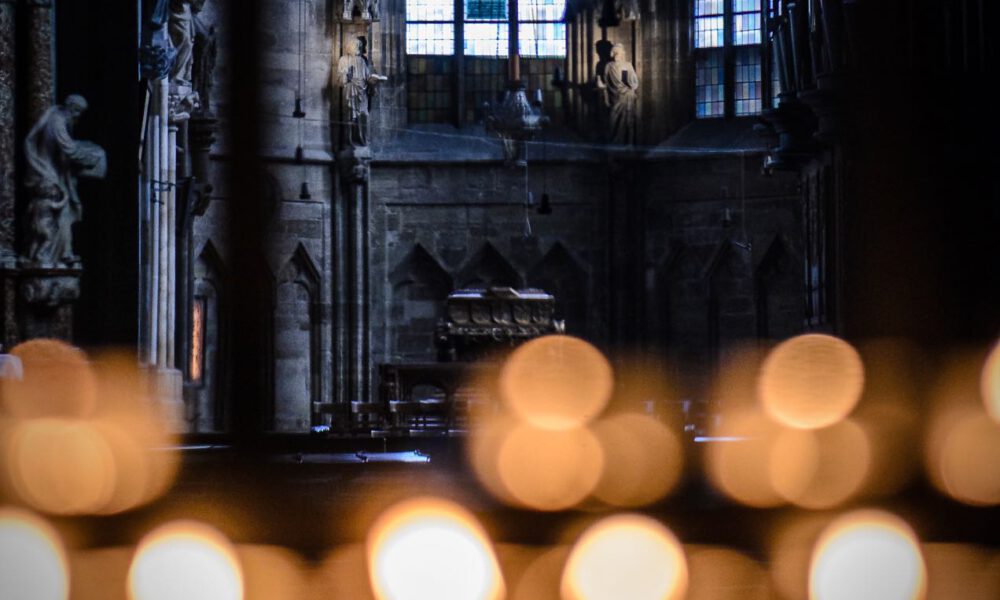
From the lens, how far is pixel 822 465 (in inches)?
301

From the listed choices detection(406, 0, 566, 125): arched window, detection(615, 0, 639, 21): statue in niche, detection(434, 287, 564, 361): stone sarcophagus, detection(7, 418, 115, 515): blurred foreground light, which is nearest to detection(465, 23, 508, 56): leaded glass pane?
detection(406, 0, 566, 125): arched window

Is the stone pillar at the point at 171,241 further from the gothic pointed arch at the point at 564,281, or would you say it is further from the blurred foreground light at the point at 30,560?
the blurred foreground light at the point at 30,560

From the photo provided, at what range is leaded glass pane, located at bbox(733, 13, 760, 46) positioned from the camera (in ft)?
94.4

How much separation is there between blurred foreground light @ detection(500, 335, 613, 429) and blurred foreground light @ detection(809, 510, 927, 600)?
14115 mm

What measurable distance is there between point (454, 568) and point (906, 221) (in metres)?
6.29

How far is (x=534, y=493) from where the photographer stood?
632cm

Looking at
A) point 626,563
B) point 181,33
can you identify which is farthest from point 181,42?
point 626,563

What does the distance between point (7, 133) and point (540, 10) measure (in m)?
17.1

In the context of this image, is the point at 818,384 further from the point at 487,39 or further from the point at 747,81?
the point at 487,39

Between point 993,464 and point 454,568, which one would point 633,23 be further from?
point 454,568

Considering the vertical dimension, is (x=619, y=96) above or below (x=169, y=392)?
above

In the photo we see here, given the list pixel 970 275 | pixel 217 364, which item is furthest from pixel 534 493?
pixel 217 364

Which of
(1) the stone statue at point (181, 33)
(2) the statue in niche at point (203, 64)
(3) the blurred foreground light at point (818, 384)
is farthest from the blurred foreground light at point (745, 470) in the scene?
(2) the statue in niche at point (203, 64)

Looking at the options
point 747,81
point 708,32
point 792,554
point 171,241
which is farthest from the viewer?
point 708,32
